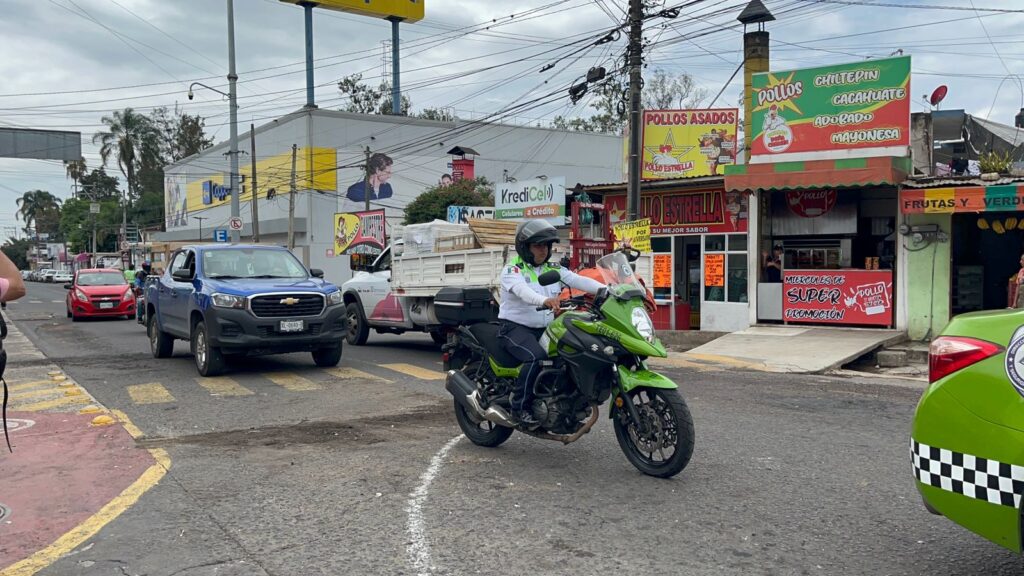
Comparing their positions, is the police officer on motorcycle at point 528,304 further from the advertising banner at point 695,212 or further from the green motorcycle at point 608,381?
the advertising banner at point 695,212

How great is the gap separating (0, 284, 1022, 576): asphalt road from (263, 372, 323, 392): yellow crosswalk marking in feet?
3.36

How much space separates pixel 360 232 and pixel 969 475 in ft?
101

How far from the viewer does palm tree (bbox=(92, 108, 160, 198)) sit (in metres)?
80.1

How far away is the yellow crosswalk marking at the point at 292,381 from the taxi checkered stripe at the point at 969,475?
26.1 ft

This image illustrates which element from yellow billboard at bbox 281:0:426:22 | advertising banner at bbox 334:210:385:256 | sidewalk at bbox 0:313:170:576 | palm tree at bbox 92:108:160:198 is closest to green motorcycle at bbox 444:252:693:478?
sidewalk at bbox 0:313:170:576

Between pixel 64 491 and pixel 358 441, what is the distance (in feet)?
7.55

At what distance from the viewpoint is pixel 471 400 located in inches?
261

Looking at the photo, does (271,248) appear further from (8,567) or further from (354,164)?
(354,164)

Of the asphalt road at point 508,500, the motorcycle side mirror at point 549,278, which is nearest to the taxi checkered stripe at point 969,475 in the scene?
the asphalt road at point 508,500

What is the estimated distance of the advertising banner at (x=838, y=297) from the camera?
1645 cm

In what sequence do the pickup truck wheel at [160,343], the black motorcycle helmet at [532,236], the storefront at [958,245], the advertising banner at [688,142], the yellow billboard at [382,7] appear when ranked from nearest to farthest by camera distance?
the black motorcycle helmet at [532,236] < the pickup truck wheel at [160,343] < the storefront at [958,245] < the advertising banner at [688,142] < the yellow billboard at [382,7]

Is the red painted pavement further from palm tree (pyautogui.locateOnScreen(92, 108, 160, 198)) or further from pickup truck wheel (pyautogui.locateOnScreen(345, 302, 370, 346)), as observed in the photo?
palm tree (pyautogui.locateOnScreen(92, 108, 160, 198))

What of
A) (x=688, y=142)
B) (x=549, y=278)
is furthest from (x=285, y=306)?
Result: (x=688, y=142)

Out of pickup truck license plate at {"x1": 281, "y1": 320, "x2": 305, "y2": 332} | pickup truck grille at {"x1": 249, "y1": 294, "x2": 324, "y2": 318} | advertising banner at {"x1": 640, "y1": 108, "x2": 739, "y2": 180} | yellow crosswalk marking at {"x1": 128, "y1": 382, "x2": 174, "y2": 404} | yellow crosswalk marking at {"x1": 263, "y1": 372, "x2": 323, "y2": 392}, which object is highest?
advertising banner at {"x1": 640, "y1": 108, "x2": 739, "y2": 180}
